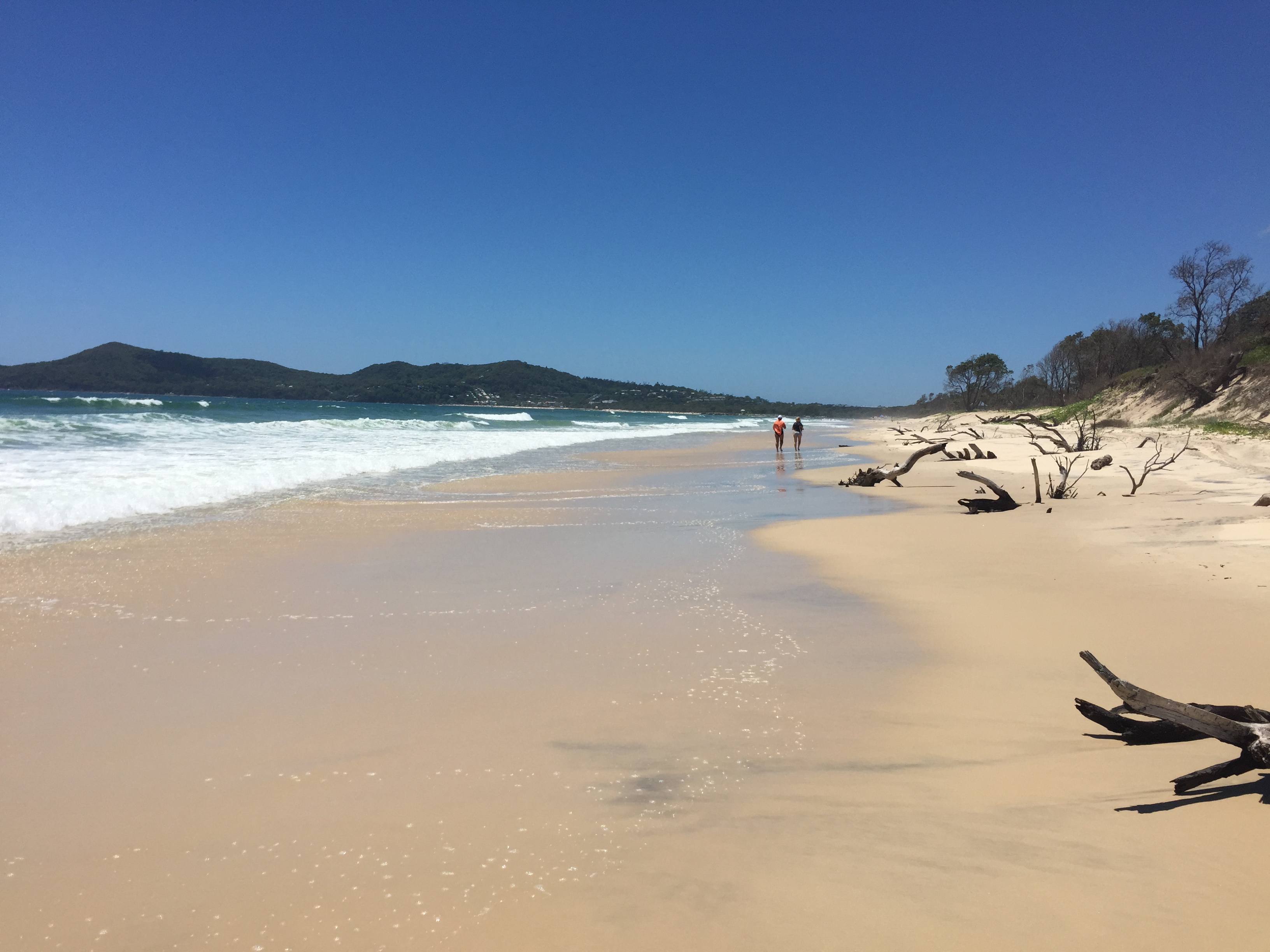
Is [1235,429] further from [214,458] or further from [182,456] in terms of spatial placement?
[182,456]

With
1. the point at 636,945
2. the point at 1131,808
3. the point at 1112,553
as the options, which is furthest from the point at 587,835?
the point at 1112,553

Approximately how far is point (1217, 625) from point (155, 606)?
7770mm

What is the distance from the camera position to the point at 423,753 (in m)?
3.29

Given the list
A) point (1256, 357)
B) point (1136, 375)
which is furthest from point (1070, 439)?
point (1136, 375)

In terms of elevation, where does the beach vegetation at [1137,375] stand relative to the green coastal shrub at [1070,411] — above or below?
above

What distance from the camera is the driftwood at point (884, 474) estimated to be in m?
14.6

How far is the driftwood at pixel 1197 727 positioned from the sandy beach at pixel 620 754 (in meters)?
0.13

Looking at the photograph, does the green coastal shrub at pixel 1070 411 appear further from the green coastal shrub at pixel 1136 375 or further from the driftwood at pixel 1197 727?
the driftwood at pixel 1197 727

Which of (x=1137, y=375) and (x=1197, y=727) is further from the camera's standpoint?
(x=1137, y=375)

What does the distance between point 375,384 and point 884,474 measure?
128907 mm

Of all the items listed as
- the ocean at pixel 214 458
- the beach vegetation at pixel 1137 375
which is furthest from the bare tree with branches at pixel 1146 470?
the beach vegetation at pixel 1137 375

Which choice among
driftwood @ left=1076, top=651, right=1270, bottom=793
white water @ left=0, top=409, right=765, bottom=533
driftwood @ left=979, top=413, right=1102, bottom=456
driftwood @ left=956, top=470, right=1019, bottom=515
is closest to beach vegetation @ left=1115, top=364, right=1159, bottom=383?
driftwood @ left=979, top=413, right=1102, bottom=456

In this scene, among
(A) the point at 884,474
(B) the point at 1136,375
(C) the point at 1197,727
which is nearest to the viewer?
(C) the point at 1197,727

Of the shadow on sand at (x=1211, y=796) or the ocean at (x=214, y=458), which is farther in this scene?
the ocean at (x=214, y=458)
